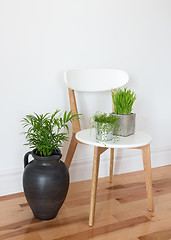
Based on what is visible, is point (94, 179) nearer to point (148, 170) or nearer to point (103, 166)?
point (148, 170)

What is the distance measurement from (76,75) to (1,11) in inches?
20.6

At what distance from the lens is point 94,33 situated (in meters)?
1.85

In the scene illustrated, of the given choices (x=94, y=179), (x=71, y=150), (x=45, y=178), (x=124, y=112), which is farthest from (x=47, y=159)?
(x=124, y=112)

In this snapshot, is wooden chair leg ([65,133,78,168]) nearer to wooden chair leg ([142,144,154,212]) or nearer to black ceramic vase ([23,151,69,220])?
black ceramic vase ([23,151,69,220])

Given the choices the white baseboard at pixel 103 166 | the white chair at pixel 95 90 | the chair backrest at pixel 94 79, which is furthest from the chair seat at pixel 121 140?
the white baseboard at pixel 103 166

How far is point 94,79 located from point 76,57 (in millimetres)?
184

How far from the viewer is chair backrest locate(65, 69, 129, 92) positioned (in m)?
1.70

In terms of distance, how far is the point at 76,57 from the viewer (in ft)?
5.95

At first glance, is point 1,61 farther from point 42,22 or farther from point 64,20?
point 64,20

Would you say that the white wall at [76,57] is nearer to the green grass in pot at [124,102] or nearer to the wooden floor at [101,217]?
the wooden floor at [101,217]

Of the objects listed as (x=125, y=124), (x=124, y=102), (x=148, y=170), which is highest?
(x=124, y=102)

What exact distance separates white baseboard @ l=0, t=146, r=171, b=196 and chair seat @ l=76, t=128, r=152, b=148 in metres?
0.43

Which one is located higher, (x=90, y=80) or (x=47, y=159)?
(x=90, y=80)

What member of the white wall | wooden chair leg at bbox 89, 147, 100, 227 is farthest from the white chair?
the white wall
